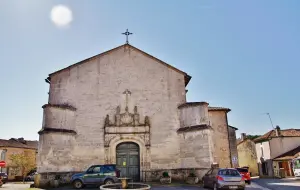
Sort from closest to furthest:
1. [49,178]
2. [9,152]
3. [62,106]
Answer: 1. [49,178]
2. [62,106]
3. [9,152]

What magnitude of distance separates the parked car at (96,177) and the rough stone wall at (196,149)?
17.4ft

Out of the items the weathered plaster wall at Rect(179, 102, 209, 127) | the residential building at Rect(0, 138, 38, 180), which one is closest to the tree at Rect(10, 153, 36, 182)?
the residential building at Rect(0, 138, 38, 180)

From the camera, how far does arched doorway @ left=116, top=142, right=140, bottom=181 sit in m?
19.3

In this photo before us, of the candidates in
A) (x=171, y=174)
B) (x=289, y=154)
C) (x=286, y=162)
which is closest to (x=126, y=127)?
(x=171, y=174)

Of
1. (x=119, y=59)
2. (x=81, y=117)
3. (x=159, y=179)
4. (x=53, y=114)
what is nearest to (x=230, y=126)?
(x=159, y=179)

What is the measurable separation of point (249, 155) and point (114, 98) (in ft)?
99.3

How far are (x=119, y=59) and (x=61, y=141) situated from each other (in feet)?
25.1

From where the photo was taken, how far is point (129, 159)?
1958 cm

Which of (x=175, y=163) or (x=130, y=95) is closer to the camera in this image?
(x=175, y=163)

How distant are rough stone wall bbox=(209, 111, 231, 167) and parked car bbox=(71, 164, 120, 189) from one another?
480 inches

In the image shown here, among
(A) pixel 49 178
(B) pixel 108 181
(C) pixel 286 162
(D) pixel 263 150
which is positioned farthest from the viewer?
(D) pixel 263 150

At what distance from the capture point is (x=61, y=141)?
1856 cm

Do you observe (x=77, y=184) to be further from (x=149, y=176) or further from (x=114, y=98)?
(x=114, y=98)

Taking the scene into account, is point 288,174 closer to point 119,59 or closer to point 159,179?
point 159,179
